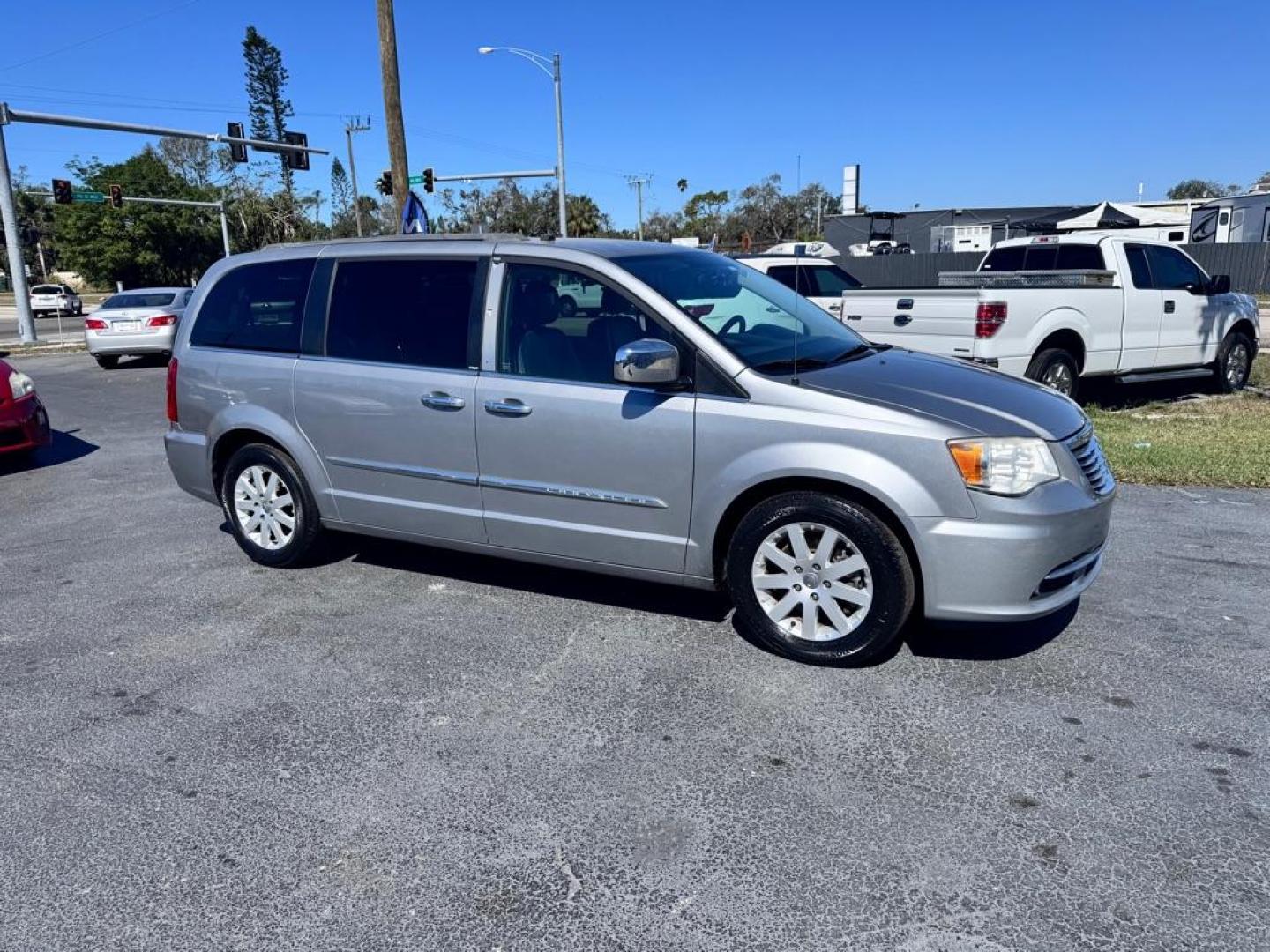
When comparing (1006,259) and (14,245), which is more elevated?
(14,245)

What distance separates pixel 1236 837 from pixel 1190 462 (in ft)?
18.3

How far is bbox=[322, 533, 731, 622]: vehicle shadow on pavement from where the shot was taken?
4.95 metres

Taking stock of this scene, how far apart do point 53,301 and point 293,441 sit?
46454 mm

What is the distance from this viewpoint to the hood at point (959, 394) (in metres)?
3.91

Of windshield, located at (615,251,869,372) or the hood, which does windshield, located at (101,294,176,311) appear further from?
the hood

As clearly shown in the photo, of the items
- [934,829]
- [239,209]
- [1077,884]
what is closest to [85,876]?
[934,829]

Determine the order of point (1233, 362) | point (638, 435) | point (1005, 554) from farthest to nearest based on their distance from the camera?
point (1233, 362) < point (638, 435) < point (1005, 554)

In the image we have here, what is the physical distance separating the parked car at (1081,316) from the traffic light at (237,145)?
23206 mm

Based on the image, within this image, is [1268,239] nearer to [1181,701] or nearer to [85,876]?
Answer: [1181,701]

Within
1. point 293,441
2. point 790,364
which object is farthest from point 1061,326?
point 293,441

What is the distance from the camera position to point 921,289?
9.49 m

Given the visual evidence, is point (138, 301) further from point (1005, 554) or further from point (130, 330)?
point (1005, 554)

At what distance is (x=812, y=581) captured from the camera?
4.07m


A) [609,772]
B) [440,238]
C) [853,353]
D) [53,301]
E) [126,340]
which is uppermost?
[440,238]
